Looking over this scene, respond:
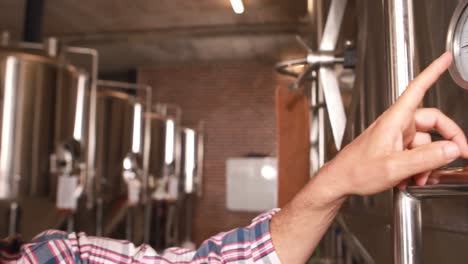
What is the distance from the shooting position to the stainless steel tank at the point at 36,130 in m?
2.10

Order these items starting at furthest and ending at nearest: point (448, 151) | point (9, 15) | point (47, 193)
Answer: point (9, 15) < point (47, 193) < point (448, 151)

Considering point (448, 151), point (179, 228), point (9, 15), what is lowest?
point (179, 228)

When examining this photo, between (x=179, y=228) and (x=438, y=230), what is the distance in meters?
5.07

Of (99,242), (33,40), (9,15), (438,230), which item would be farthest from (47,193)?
(9,15)

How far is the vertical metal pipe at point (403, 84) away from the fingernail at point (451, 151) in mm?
73

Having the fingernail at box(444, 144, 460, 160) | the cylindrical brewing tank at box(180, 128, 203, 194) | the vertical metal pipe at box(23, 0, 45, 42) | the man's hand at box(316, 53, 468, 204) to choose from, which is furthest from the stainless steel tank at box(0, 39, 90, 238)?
the cylindrical brewing tank at box(180, 128, 203, 194)

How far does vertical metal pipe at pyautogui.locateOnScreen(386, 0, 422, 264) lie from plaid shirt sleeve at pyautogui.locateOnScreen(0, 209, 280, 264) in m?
0.34

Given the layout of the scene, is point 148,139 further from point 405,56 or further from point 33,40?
point 405,56

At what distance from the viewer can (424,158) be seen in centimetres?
45

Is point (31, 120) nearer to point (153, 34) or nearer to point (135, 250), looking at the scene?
point (135, 250)

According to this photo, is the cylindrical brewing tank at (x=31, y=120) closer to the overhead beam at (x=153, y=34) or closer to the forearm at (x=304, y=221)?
the forearm at (x=304, y=221)

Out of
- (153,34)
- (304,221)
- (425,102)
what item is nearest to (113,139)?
(153,34)

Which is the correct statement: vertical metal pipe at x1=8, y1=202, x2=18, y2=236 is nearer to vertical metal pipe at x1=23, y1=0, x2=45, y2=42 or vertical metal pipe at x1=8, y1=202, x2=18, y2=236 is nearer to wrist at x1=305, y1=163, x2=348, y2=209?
vertical metal pipe at x1=23, y1=0, x2=45, y2=42

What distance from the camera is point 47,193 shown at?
7.64ft
